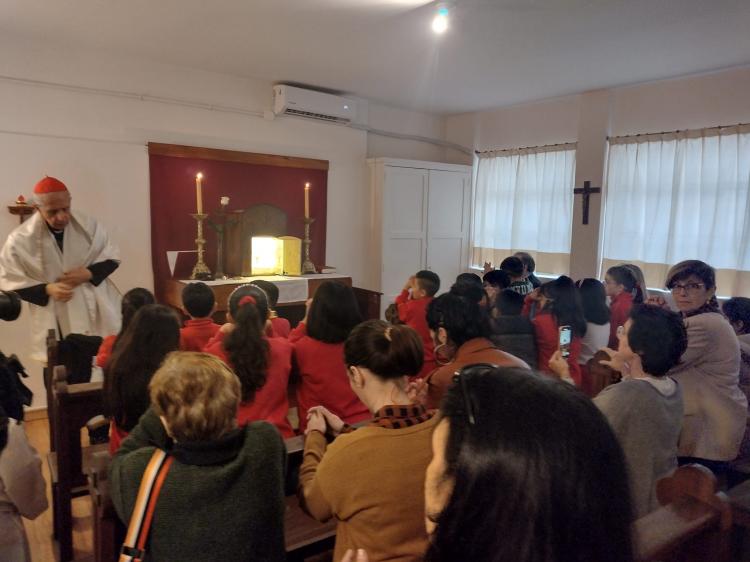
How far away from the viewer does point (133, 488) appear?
3.81ft

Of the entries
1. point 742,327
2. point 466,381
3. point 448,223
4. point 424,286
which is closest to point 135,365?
point 466,381

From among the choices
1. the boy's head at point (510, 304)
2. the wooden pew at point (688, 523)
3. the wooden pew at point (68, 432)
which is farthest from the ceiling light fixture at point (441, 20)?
the wooden pew at point (688, 523)

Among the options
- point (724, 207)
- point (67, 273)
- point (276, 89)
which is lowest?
point (67, 273)

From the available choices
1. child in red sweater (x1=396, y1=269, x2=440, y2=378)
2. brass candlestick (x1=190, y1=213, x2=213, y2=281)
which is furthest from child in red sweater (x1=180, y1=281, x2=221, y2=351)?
brass candlestick (x1=190, y1=213, x2=213, y2=281)

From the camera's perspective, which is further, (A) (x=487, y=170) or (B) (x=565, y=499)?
(A) (x=487, y=170)

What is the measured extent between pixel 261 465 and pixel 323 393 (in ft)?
3.02

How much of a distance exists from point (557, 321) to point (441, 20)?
1885 mm

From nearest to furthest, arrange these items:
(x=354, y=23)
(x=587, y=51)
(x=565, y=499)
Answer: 1. (x=565, y=499)
2. (x=354, y=23)
3. (x=587, y=51)

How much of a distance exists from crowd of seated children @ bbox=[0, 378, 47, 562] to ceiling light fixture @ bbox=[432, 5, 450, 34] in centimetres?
283

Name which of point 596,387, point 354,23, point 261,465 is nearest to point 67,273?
point 354,23

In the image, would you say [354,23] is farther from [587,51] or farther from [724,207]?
[724,207]

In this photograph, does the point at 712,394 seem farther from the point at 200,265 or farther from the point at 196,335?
the point at 200,265

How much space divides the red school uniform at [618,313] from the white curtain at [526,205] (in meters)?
2.06

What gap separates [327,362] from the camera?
213cm
